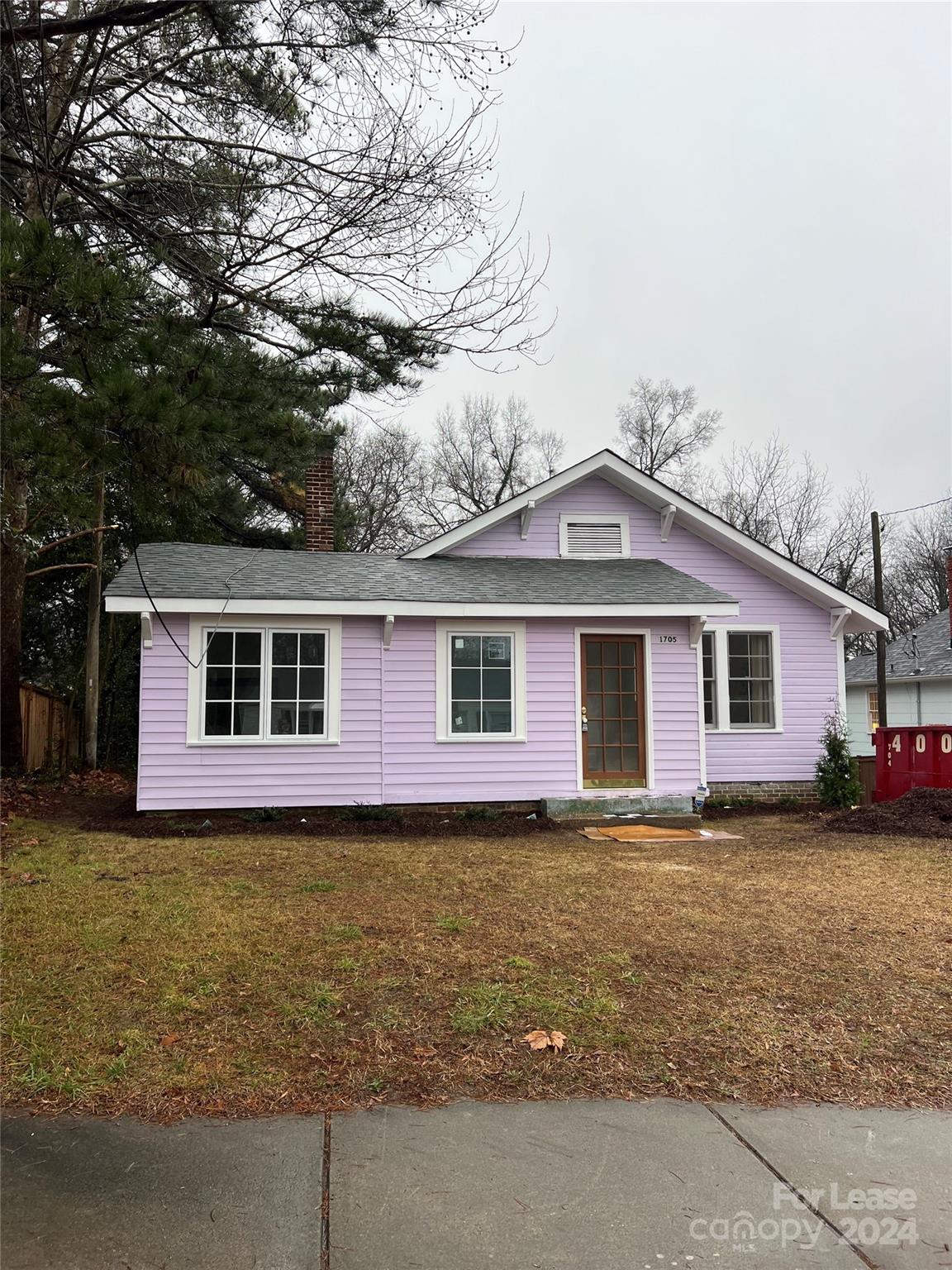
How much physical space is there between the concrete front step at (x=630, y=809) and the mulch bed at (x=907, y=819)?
1737 mm

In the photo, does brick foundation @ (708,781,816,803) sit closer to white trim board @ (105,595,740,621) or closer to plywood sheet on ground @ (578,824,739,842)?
plywood sheet on ground @ (578,824,739,842)

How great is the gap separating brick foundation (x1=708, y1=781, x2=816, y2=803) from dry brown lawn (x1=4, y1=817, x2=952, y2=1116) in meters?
5.03

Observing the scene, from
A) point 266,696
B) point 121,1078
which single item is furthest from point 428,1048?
point 266,696

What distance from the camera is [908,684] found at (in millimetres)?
24203

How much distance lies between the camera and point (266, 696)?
10.2 m

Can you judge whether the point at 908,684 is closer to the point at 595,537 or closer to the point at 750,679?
the point at 750,679

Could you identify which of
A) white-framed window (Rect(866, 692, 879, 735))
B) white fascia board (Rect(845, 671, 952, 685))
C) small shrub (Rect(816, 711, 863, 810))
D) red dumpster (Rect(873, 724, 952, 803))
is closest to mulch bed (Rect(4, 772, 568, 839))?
small shrub (Rect(816, 711, 863, 810))

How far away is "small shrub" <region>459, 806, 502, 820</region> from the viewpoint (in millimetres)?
10555

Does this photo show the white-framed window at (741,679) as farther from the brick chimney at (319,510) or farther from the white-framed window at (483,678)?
the brick chimney at (319,510)

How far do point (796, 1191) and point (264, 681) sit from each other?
8.46 meters

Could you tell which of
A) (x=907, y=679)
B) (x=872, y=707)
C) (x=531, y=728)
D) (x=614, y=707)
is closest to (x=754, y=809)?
(x=614, y=707)

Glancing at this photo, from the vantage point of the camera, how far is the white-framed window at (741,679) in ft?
42.0

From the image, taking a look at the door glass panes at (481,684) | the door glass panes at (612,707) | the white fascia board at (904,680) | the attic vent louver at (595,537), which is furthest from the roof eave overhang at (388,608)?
the white fascia board at (904,680)

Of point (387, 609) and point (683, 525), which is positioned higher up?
point (683, 525)
